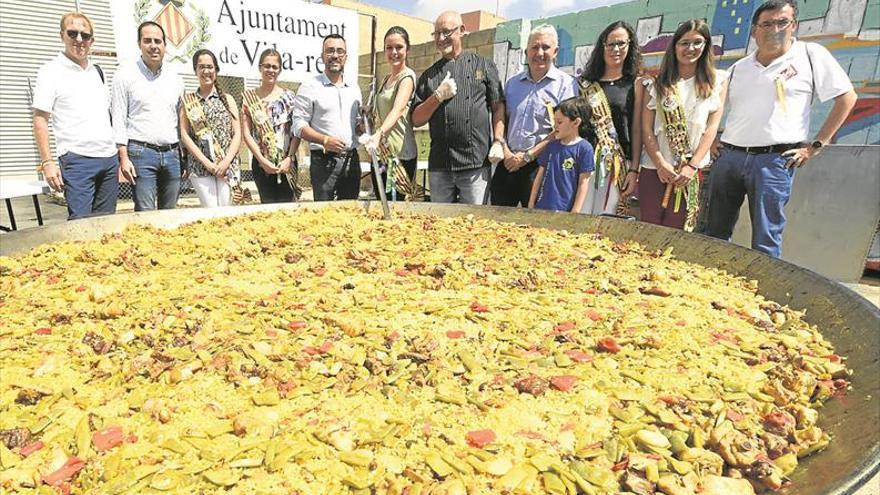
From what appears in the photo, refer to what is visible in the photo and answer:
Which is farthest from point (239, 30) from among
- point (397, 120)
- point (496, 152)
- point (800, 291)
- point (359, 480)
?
point (359, 480)

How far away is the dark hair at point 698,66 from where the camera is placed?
10.7 ft

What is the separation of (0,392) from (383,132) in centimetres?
300

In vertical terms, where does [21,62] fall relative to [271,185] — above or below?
above

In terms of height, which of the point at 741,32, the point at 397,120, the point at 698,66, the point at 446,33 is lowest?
the point at 397,120

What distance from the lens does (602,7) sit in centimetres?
753

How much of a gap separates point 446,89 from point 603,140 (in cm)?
120

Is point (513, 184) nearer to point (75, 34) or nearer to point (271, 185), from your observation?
point (271, 185)

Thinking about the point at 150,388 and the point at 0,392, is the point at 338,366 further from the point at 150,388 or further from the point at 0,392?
the point at 0,392

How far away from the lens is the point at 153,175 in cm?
394

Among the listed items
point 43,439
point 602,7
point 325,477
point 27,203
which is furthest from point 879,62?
point 27,203

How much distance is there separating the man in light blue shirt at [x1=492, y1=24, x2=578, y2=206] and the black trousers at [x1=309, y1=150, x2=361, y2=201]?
1257 millimetres

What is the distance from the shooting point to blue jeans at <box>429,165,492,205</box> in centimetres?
403

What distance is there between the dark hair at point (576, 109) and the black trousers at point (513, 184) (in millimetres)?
468

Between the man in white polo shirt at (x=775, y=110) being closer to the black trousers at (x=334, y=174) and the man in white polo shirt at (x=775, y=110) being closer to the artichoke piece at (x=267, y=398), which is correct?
the black trousers at (x=334, y=174)
